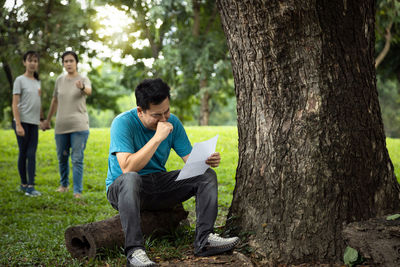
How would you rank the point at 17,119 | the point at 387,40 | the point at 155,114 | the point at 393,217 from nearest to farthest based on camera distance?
the point at 393,217, the point at 155,114, the point at 17,119, the point at 387,40

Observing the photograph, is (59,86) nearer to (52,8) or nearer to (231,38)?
(231,38)

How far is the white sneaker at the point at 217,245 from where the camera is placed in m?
3.70

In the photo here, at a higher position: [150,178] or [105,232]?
[150,178]

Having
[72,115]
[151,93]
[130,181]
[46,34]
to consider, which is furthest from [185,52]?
[130,181]

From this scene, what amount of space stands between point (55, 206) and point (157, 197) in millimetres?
3363

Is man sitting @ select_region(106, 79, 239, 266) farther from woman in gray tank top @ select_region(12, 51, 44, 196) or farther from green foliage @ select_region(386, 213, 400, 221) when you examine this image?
woman in gray tank top @ select_region(12, 51, 44, 196)

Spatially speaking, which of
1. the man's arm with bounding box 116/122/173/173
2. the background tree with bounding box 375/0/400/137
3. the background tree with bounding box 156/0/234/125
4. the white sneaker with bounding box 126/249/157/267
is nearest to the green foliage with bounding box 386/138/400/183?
the background tree with bounding box 375/0/400/137

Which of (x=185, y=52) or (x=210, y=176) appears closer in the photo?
(x=210, y=176)

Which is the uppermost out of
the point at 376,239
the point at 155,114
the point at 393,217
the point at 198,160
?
the point at 155,114

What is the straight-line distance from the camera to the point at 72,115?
6.84m

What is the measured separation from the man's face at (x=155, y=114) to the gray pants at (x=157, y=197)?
0.50 meters

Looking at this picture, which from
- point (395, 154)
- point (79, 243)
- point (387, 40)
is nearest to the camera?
point (79, 243)

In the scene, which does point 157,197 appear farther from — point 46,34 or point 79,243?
point 46,34

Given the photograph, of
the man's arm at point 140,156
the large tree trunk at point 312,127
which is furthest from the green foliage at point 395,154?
the man's arm at point 140,156
